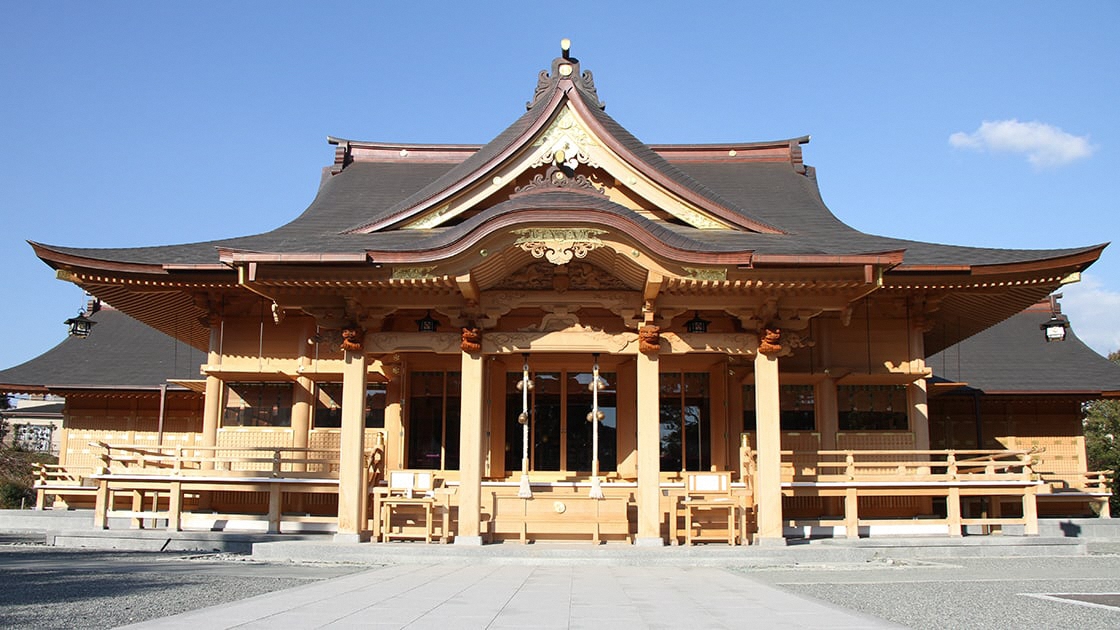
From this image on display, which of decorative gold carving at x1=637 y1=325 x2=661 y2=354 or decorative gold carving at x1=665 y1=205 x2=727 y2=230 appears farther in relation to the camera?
decorative gold carving at x1=665 y1=205 x2=727 y2=230

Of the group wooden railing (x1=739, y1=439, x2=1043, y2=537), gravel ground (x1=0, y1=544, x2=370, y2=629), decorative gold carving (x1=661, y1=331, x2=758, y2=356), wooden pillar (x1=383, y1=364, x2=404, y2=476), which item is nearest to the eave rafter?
decorative gold carving (x1=661, y1=331, x2=758, y2=356)

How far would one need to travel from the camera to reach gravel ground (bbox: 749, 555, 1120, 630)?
7.04 metres

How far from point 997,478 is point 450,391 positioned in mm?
9645

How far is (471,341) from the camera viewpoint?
1323cm

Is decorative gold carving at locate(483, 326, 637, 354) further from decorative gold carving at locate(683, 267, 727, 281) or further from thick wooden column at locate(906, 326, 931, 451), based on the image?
thick wooden column at locate(906, 326, 931, 451)

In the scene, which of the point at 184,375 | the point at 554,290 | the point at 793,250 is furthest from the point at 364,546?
the point at 184,375

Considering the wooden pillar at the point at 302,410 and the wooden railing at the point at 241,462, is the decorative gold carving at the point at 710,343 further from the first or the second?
the wooden pillar at the point at 302,410

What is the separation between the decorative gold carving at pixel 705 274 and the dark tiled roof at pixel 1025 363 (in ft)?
43.4

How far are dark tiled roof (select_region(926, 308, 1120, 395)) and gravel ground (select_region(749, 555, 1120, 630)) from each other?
1045 cm

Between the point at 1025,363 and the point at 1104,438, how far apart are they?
11874 mm

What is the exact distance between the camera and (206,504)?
16750 mm

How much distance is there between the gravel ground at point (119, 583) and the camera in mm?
6988

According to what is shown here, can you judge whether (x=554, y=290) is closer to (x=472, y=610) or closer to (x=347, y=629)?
(x=472, y=610)

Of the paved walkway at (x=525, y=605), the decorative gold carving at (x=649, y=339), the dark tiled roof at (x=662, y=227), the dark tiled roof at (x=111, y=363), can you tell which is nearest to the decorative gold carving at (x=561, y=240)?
the dark tiled roof at (x=662, y=227)
